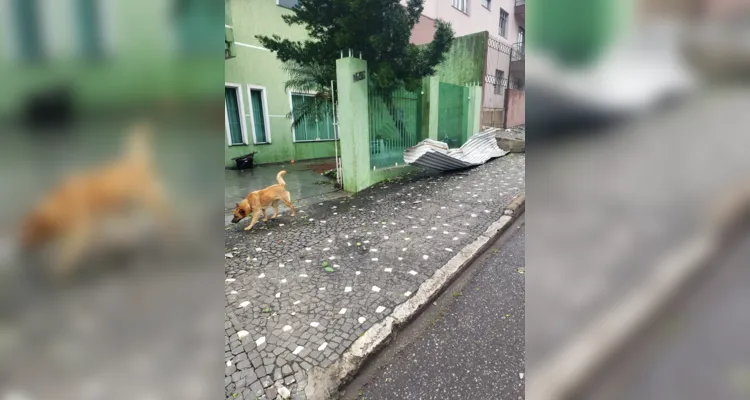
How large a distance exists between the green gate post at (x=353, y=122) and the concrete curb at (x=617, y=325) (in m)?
6.05

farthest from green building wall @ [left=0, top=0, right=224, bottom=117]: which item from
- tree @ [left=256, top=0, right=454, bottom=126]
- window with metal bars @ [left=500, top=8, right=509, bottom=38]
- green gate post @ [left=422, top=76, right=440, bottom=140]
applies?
window with metal bars @ [left=500, top=8, right=509, bottom=38]

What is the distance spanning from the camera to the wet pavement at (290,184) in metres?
6.49

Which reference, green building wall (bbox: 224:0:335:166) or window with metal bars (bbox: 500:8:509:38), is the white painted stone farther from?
window with metal bars (bbox: 500:8:509:38)

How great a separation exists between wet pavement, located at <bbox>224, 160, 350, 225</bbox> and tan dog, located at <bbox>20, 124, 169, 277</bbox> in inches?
194

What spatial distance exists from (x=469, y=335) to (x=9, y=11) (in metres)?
2.76

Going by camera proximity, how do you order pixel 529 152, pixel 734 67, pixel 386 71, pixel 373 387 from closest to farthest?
pixel 734 67 < pixel 529 152 < pixel 373 387 < pixel 386 71

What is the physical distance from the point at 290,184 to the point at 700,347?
7632mm

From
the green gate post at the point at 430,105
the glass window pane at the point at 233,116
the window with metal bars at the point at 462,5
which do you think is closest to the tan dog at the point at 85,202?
the green gate post at the point at 430,105

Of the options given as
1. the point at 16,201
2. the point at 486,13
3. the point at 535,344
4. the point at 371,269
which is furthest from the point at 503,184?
the point at 486,13

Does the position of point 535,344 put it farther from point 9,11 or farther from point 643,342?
point 9,11

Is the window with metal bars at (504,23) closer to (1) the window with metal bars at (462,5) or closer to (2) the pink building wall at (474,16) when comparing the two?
(2) the pink building wall at (474,16)

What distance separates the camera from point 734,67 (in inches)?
23.6

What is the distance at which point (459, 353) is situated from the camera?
2.39m

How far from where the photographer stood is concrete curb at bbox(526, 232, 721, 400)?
25.0 inches
